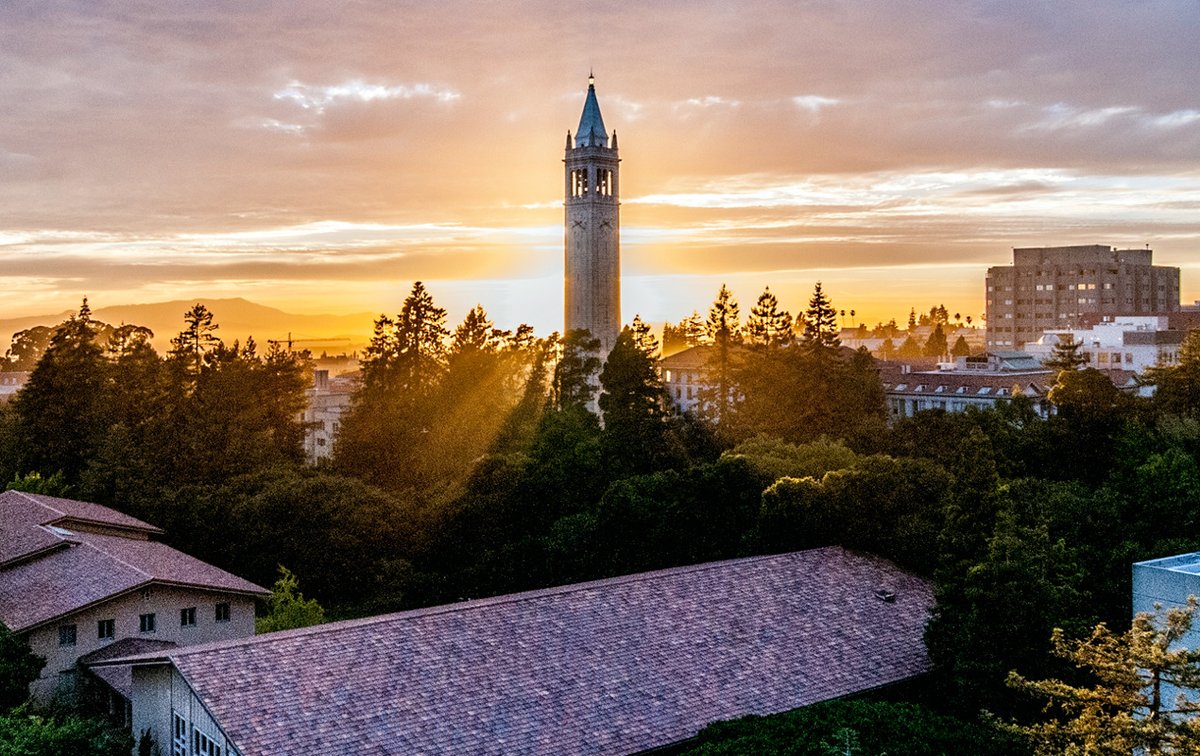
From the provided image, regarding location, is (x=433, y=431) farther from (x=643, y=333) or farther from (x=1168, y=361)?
(x=1168, y=361)

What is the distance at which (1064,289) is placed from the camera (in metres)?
124

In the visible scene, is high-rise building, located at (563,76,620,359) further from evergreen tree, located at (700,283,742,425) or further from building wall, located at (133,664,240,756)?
building wall, located at (133,664,240,756)

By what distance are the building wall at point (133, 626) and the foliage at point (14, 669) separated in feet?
6.16

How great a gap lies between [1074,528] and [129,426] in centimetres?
3618

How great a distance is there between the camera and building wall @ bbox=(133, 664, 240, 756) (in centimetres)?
1708

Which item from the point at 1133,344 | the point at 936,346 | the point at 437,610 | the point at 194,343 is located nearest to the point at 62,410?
the point at 194,343

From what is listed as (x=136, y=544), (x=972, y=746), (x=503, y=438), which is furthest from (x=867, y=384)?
(x=972, y=746)

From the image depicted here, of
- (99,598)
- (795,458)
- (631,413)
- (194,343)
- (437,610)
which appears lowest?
(99,598)

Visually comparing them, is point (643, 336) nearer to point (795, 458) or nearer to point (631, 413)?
point (631, 413)

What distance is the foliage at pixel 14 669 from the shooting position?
2169 centimetres

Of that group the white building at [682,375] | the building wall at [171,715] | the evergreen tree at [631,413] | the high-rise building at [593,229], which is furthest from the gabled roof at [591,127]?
the building wall at [171,715]

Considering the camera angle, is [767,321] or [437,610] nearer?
[437,610]

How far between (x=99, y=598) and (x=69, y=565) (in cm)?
297

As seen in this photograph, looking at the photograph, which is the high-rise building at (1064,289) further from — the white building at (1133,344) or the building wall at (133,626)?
the building wall at (133,626)
